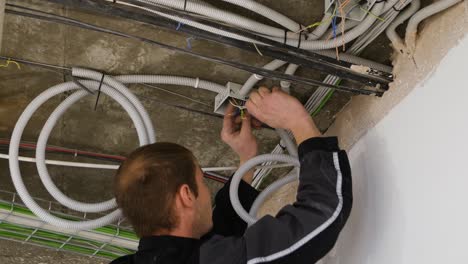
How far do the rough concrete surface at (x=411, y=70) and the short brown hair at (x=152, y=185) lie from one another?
51 centimetres

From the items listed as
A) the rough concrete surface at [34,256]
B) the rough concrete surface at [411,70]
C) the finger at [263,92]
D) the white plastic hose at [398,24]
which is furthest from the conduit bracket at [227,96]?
the rough concrete surface at [34,256]

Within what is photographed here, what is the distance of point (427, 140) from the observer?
3.48 ft

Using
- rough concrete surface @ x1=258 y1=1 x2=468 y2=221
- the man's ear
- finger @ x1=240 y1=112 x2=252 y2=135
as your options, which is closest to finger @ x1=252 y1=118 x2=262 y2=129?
finger @ x1=240 y1=112 x2=252 y2=135

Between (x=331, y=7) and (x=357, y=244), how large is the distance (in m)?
0.58

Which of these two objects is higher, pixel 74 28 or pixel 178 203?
pixel 74 28

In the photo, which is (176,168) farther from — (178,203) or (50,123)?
(50,123)

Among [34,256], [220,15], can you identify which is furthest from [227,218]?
[34,256]

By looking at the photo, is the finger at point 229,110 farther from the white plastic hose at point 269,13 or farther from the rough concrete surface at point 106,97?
the white plastic hose at point 269,13

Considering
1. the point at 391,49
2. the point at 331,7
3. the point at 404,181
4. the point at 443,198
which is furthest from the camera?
the point at 391,49

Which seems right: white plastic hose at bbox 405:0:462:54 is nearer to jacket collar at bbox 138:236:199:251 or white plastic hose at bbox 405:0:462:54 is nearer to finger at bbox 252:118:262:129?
finger at bbox 252:118:262:129

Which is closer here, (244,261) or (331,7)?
(244,261)

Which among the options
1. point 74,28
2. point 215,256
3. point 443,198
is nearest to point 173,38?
point 74,28

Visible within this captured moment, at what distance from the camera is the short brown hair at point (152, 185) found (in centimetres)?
112

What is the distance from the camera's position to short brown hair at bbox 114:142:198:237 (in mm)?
1125
